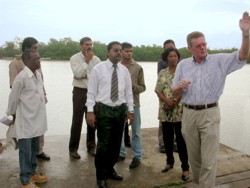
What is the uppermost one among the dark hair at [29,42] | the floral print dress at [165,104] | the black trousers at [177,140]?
the dark hair at [29,42]

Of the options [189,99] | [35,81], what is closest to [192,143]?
[189,99]

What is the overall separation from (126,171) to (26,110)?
5.50 feet

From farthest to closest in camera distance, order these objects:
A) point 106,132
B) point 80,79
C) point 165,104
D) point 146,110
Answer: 1. point 146,110
2. point 80,79
3. point 165,104
4. point 106,132

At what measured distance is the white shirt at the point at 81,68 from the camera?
452 cm

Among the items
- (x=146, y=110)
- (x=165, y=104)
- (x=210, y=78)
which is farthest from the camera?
(x=146, y=110)

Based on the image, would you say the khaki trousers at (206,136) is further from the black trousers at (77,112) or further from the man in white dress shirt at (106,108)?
the black trousers at (77,112)

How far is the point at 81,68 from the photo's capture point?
453 cm

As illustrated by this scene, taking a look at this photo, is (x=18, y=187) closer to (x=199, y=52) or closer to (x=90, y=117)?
(x=90, y=117)

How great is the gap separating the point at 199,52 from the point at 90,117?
1.48m

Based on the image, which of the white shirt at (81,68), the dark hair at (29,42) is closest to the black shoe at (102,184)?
the white shirt at (81,68)

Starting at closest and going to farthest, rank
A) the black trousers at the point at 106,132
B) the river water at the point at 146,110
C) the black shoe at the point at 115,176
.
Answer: the black trousers at the point at 106,132 < the black shoe at the point at 115,176 < the river water at the point at 146,110

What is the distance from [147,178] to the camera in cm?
413

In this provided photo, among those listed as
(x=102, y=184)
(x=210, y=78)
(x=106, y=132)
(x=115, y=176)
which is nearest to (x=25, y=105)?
(x=106, y=132)

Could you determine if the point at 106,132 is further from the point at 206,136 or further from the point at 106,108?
the point at 206,136
